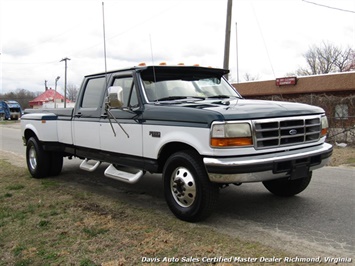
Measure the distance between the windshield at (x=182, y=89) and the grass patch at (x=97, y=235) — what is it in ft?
5.43

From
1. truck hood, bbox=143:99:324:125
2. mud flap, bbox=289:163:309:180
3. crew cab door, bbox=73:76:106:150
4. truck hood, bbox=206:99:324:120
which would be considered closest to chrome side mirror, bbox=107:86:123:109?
truck hood, bbox=143:99:324:125

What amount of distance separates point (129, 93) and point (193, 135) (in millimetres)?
1633

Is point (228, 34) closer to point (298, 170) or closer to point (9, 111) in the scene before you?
point (298, 170)

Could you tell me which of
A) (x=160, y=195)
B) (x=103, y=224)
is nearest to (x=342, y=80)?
(x=160, y=195)

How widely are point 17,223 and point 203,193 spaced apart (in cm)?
251

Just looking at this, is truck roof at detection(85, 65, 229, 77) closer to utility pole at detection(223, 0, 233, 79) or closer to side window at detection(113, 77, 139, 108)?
side window at detection(113, 77, 139, 108)

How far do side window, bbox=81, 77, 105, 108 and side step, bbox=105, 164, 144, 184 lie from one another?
121cm

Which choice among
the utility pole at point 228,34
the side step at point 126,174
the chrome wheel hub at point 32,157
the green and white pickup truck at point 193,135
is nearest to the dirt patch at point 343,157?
the green and white pickup truck at point 193,135

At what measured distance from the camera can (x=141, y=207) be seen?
17.7 feet

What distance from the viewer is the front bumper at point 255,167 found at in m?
4.08

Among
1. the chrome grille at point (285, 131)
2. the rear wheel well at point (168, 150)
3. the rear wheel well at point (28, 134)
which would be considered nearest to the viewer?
the chrome grille at point (285, 131)

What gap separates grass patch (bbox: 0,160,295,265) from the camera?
12.1 ft

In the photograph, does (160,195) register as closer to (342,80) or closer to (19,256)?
(19,256)

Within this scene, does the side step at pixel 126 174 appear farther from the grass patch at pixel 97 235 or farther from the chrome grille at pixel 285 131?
the chrome grille at pixel 285 131
